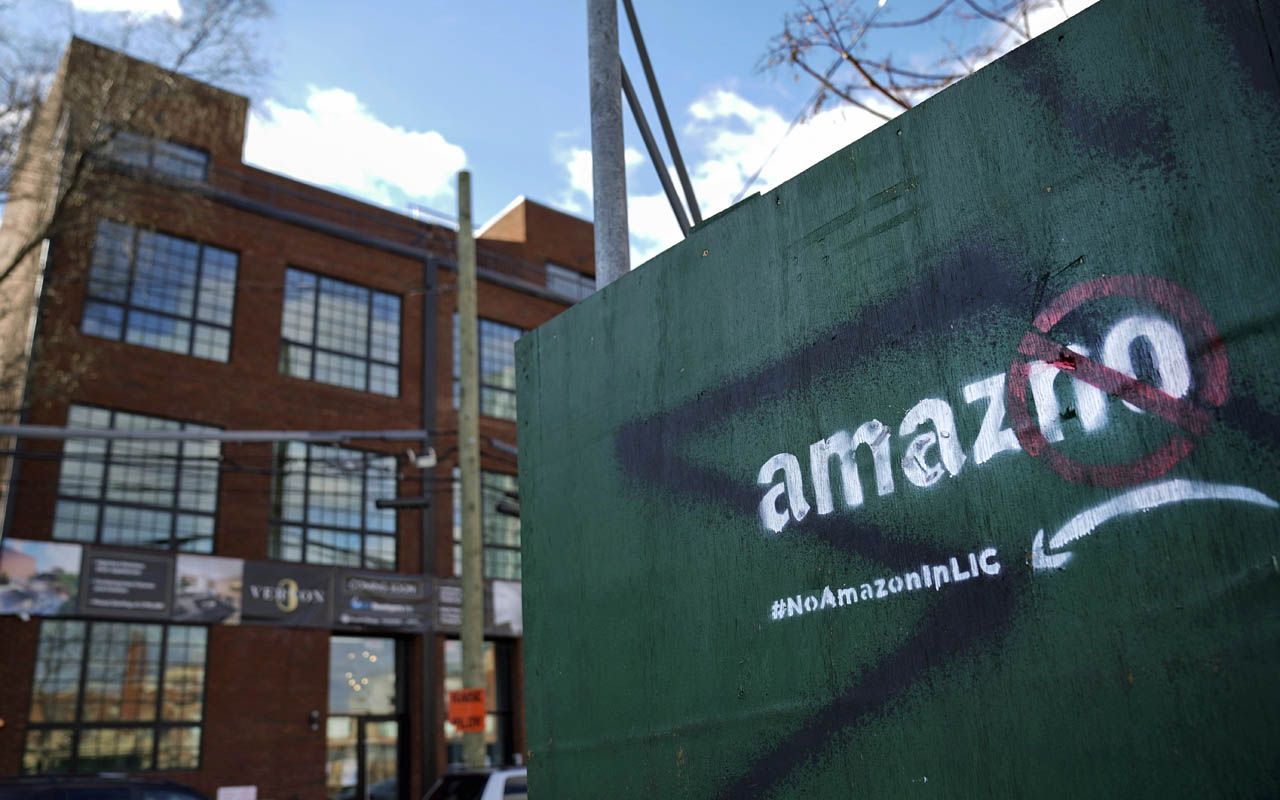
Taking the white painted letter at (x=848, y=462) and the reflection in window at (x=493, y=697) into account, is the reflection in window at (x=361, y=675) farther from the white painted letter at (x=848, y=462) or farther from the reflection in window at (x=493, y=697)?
the white painted letter at (x=848, y=462)

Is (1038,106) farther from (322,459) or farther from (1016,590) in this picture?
(322,459)

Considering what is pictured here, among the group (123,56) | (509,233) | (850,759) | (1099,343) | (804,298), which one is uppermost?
(509,233)

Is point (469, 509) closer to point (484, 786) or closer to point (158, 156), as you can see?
point (484, 786)

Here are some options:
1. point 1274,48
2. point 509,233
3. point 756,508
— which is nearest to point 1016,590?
point 756,508

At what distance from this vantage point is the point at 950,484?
2428 mm

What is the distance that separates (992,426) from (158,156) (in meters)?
23.3

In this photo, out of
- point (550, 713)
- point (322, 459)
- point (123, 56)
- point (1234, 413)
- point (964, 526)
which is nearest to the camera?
point (1234, 413)

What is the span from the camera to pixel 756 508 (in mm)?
2869

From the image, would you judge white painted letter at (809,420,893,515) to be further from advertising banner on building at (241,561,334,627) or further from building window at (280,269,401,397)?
building window at (280,269,401,397)

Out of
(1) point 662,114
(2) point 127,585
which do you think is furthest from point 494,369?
(1) point 662,114

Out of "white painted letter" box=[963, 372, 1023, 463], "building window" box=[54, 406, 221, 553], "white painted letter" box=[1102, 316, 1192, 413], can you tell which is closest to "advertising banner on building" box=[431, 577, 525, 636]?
"building window" box=[54, 406, 221, 553]

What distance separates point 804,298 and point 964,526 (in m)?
0.80

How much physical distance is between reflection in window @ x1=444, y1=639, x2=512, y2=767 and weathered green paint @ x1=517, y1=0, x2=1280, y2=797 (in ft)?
68.0

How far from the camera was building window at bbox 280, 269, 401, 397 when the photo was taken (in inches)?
922
